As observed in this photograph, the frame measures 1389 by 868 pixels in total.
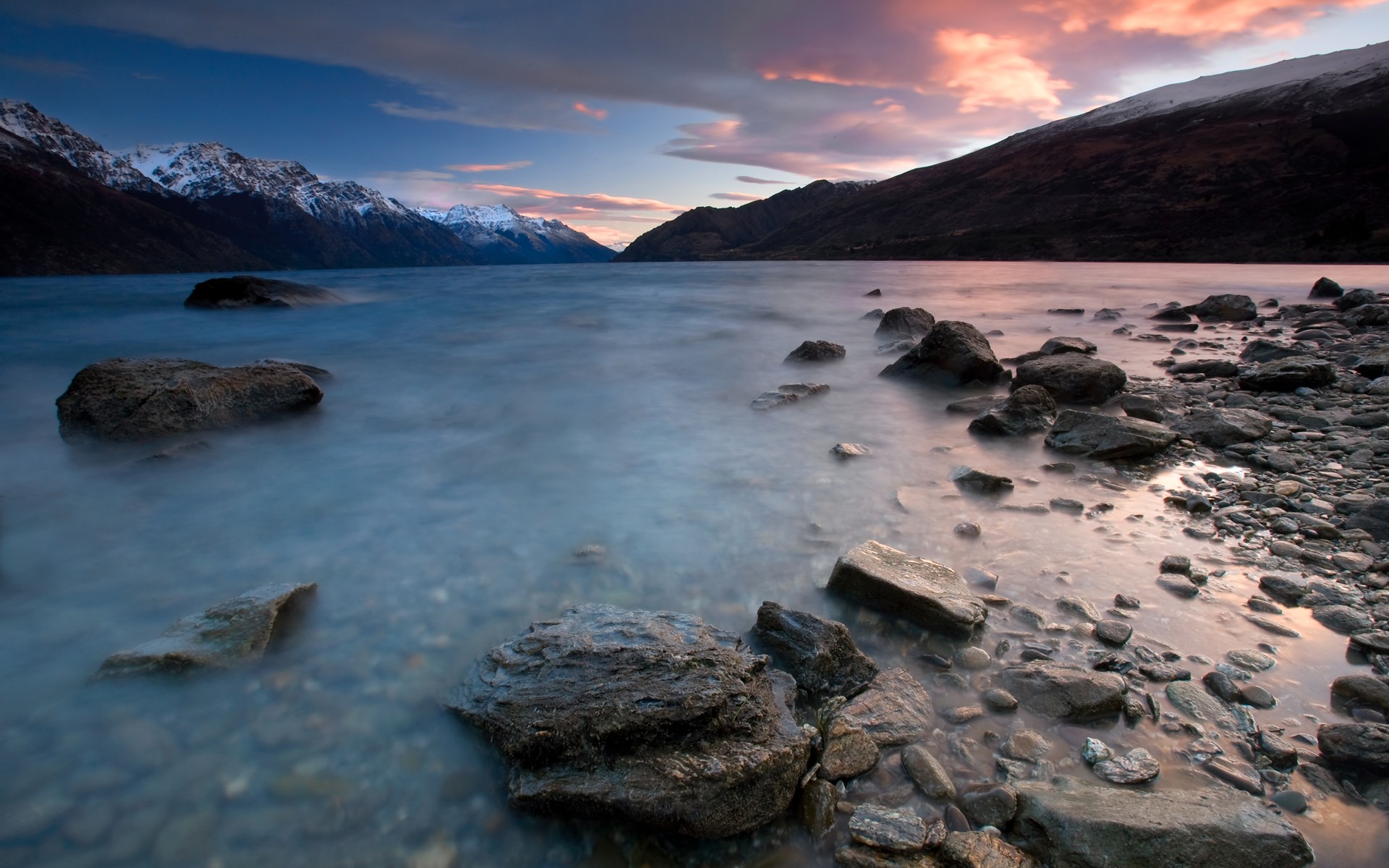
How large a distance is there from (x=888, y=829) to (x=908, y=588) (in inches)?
54.5

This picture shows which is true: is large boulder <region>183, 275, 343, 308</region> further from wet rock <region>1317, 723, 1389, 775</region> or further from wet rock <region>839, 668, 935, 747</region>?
wet rock <region>1317, 723, 1389, 775</region>

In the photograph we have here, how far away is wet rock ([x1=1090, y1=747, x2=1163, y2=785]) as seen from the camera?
2184 millimetres

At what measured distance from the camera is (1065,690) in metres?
2.56

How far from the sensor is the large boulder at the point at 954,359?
8422 millimetres

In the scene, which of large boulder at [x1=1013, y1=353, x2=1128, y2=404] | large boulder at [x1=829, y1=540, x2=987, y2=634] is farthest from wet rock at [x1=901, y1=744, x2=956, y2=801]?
large boulder at [x1=1013, y1=353, x2=1128, y2=404]

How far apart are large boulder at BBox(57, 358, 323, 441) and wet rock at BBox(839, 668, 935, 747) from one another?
7.07 m

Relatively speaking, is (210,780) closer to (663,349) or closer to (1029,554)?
(1029,554)

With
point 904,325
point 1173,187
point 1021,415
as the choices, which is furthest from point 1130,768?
point 1173,187

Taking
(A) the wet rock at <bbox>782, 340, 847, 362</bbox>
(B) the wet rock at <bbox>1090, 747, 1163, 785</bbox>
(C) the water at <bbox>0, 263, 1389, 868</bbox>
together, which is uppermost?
(A) the wet rock at <bbox>782, 340, 847, 362</bbox>

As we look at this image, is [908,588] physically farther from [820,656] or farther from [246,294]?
[246,294]

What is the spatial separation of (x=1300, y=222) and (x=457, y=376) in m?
82.1

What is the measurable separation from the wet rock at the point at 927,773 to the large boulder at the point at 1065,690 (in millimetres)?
599

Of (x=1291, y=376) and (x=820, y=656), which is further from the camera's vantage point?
(x=1291, y=376)

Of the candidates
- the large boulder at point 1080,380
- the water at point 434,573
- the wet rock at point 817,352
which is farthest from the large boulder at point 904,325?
the large boulder at point 1080,380
